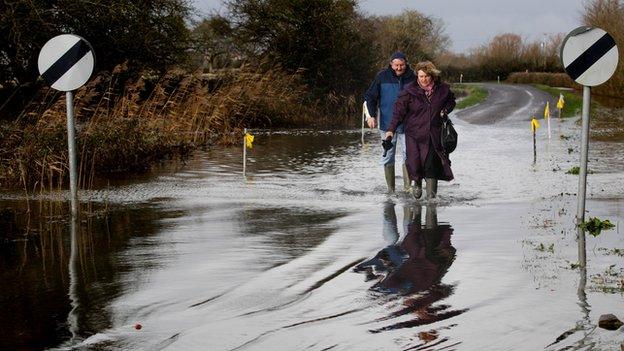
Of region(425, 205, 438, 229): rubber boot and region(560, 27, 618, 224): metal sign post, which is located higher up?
region(560, 27, 618, 224): metal sign post

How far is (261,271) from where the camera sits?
9055 millimetres

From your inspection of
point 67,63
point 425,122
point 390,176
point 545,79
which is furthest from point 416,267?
point 545,79

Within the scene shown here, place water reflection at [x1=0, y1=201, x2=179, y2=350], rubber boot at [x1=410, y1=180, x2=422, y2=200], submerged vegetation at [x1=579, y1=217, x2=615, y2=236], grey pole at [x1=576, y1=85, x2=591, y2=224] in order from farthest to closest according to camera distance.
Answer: rubber boot at [x1=410, y1=180, x2=422, y2=200] → grey pole at [x1=576, y1=85, x2=591, y2=224] → submerged vegetation at [x1=579, y1=217, x2=615, y2=236] → water reflection at [x1=0, y1=201, x2=179, y2=350]

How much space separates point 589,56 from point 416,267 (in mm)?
3534

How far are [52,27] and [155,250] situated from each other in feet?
62.0

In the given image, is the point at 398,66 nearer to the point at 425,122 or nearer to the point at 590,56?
the point at 425,122

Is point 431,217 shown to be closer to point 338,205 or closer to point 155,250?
point 338,205

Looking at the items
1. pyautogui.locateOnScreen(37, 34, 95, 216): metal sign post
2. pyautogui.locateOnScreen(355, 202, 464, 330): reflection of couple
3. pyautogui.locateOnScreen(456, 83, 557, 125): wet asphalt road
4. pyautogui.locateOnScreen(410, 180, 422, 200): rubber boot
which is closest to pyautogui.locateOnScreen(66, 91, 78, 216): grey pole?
pyautogui.locateOnScreen(37, 34, 95, 216): metal sign post

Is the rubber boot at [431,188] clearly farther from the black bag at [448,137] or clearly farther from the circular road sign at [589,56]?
the circular road sign at [589,56]

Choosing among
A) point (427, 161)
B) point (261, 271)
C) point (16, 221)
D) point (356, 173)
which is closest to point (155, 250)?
point (261, 271)

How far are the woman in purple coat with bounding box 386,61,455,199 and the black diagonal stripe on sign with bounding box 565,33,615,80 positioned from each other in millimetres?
2504

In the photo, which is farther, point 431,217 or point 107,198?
point 107,198

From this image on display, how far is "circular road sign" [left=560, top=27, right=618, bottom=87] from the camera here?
37.1 feet

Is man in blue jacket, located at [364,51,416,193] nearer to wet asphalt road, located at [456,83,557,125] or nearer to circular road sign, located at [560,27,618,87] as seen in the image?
circular road sign, located at [560,27,618,87]
